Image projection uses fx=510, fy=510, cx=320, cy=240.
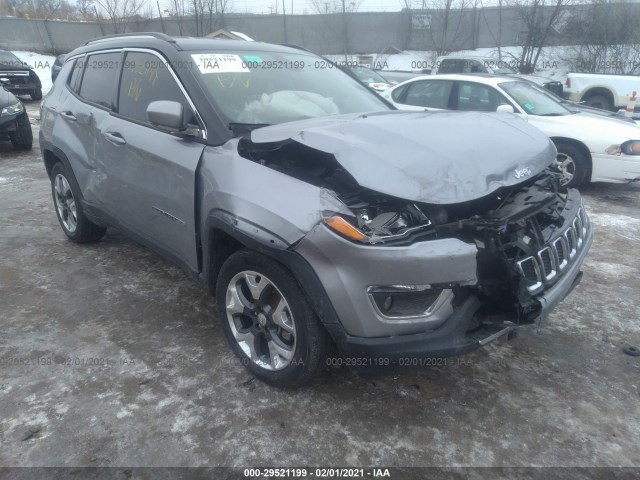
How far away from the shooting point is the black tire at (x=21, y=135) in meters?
8.68

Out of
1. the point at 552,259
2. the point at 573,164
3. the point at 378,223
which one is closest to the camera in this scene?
the point at 378,223

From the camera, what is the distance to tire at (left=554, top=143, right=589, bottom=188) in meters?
6.69

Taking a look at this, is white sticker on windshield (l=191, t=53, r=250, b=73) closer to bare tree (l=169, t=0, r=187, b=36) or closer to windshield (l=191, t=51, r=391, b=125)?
windshield (l=191, t=51, r=391, b=125)

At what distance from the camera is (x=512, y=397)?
2797 mm

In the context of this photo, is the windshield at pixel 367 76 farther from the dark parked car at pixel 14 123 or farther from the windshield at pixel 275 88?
the windshield at pixel 275 88

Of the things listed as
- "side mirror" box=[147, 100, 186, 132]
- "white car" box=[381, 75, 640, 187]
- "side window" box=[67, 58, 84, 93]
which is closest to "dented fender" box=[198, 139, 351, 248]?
"side mirror" box=[147, 100, 186, 132]

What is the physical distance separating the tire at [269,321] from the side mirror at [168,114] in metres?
0.85

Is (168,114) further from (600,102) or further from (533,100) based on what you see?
(600,102)

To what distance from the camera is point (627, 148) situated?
6449mm

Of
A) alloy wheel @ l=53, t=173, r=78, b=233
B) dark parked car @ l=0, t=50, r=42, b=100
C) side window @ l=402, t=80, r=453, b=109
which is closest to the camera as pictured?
alloy wheel @ l=53, t=173, r=78, b=233

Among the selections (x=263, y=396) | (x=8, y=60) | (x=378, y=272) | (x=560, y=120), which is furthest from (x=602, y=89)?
(x=8, y=60)

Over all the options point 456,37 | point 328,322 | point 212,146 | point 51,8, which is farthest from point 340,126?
point 51,8

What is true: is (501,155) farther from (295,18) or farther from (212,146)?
(295,18)

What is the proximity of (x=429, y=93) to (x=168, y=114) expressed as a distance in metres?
5.74
